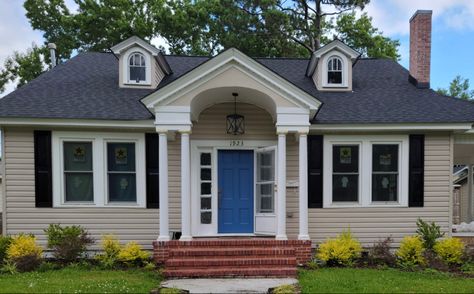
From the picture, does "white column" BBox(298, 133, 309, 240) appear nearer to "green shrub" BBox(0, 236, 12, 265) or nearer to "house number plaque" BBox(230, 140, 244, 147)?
"house number plaque" BBox(230, 140, 244, 147)

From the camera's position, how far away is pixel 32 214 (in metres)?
7.45

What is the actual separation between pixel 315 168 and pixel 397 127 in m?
2.02

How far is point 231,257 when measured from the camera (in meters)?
6.46

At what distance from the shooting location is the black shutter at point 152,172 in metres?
7.62

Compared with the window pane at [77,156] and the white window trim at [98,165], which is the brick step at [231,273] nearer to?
the white window trim at [98,165]

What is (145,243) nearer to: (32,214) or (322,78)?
(32,214)

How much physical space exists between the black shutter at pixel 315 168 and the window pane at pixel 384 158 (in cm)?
130

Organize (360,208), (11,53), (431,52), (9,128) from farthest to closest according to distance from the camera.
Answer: (11,53), (431,52), (360,208), (9,128)

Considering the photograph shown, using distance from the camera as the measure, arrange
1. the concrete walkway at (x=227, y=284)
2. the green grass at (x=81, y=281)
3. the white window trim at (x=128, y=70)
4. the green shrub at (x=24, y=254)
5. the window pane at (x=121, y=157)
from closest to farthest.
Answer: the green grass at (x=81, y=281) → the concrete walkway at (x=227, y=284) → the green shrub at (x=24, y=254) → the window pane at (x=121, y=157) → the white window trim at (x=128, y=70)

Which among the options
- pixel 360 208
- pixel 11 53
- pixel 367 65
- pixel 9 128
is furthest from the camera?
pixel 11 53

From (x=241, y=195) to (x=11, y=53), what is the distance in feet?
75.2

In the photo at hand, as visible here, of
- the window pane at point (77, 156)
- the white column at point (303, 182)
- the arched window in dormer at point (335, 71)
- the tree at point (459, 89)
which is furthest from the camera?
the tree at point (459, 89)

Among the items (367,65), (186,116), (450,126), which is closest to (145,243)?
(186,116)

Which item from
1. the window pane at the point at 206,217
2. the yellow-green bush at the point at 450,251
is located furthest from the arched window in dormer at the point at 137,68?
the yellow-green bush at the point at 450,251
